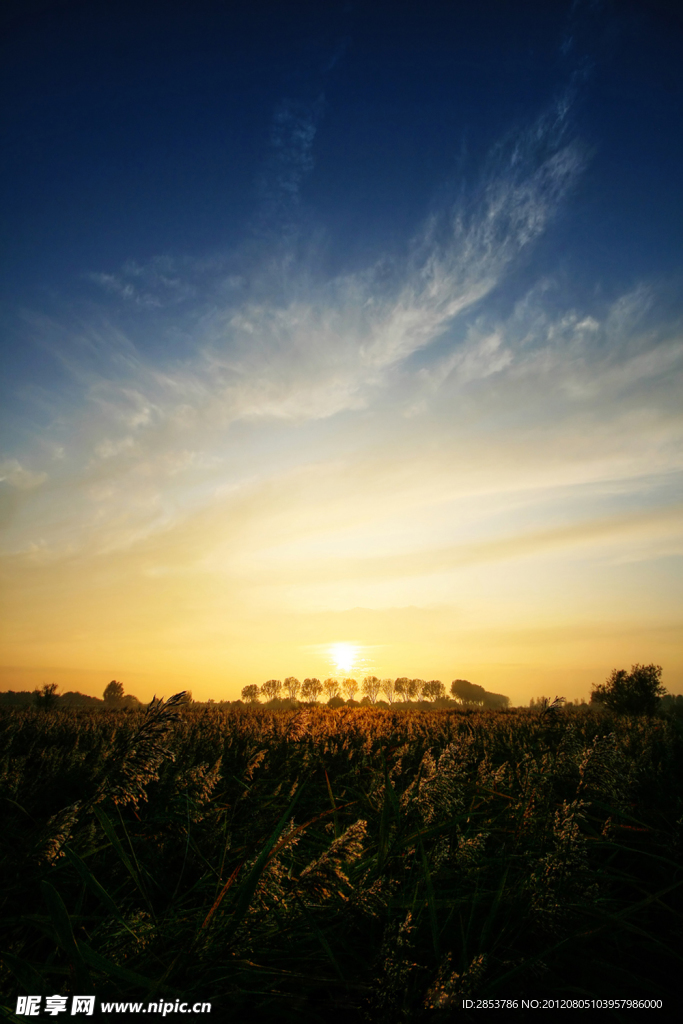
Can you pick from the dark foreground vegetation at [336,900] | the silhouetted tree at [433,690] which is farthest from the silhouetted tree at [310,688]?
the dark foreground vegetation at [336,900]

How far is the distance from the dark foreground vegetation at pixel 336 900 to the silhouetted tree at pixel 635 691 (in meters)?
27.3

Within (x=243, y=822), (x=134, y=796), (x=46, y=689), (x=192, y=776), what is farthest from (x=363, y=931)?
(x=46, y=689)

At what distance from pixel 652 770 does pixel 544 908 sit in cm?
391

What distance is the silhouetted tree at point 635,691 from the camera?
2523cm

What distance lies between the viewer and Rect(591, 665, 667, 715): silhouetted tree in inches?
993

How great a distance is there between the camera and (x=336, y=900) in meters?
2.37

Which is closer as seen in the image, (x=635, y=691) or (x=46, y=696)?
(x=46, y=696)

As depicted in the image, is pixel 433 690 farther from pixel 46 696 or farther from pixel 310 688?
pixel 46 696

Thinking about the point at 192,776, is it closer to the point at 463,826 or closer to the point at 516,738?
the point at 463,826

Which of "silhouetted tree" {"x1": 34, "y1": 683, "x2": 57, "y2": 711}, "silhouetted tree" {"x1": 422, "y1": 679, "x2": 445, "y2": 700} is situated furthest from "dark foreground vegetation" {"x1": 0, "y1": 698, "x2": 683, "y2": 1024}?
Answer: "silhouetted tree" {"x1": 422, "y1": 679, "x2": 445, "y2": 700}

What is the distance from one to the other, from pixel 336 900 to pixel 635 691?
1231 inches

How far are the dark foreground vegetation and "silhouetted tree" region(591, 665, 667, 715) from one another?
27349mm

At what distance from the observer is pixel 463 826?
137 inches

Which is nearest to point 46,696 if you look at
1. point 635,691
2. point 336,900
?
point 336,900
